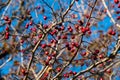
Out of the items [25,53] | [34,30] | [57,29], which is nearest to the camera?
[57,29]

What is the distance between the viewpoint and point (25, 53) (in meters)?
6.52

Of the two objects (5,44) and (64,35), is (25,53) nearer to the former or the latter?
(64,35)

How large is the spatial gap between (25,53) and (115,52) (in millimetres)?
2805

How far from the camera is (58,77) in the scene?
4559 mm

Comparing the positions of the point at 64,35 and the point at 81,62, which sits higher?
the point at 64,35

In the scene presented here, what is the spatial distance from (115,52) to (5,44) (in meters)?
5.22

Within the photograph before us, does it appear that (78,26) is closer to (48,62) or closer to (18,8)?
(48,62)

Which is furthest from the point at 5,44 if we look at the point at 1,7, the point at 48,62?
the point at 48,62

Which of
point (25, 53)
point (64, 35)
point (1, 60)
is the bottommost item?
point (1, 60)

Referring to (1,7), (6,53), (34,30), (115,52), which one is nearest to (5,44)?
(6,53)

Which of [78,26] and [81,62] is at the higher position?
[78,26]

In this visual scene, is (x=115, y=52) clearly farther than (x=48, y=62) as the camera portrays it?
No

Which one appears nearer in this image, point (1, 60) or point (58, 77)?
point (58, 77)

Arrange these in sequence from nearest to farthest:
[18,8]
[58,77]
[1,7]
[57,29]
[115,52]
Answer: [115,52] < [58,77] < [57,29] < [1,7] < [18,8]
